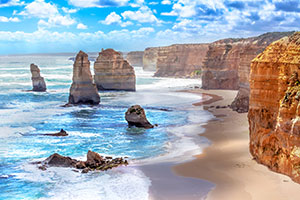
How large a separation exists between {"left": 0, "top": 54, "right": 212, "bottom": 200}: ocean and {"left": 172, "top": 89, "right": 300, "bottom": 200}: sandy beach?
93 centimetres

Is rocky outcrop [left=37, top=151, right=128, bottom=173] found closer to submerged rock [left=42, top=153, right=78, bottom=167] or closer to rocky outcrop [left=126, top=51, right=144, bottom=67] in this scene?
submerged rock [left=42, top=153, right=78, bottom=167]

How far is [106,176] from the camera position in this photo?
17.2 meters

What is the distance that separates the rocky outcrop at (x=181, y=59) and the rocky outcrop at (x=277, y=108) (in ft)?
229

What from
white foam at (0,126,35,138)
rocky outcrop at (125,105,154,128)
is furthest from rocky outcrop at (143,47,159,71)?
white foam at (0,126,35,138)

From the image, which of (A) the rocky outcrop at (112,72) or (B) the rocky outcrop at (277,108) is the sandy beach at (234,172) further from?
(A) the rocky outcrop at (112,72)

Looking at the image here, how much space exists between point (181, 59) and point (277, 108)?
75.1 m

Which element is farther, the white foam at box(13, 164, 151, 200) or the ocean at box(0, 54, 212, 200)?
the ocean at box(0, 54, 212, 200)

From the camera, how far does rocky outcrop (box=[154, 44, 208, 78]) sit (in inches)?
3452

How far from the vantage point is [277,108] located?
1552 centimetres

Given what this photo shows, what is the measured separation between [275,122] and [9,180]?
11.4 meters

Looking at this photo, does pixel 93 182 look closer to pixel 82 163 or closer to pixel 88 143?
pixel 82 163

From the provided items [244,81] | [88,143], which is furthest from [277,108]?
[244,81]

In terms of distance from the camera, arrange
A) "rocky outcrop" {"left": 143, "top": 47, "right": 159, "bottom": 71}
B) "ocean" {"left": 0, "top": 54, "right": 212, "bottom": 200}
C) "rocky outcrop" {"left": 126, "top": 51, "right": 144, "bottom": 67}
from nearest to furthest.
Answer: "ocean" {"left": 0, "top": 54, "right": 212, "bottom": 200} → "rocky outcrop" {"left": 143, "top": 47, "right": 159, "bottom": 71} → "rocky outcrop" {"left": 126, "top": 51, "right": 144, "bottom": 67}

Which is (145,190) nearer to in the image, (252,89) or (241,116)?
(252,89)
